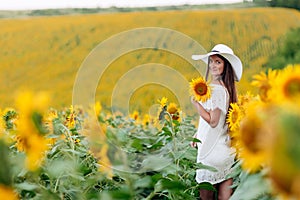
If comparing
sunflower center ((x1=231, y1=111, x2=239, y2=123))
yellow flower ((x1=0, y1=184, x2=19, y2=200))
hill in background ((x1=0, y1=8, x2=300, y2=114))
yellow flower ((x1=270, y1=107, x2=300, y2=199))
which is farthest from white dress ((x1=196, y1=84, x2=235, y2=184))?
hill in background ((x1=0, y1=8, x2=300, y2=114))

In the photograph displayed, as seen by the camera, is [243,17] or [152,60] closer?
[152,60]

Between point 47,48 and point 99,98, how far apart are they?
455 centimetres

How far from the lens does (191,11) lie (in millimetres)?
12812

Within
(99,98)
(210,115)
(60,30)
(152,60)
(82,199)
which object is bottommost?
(82,199)

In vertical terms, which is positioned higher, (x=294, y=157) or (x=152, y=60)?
(x=152, y=60)

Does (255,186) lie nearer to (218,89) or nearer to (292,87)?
(292,87)

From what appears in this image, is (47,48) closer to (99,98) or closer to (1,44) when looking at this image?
(1,44)

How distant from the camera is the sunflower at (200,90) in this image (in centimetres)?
198

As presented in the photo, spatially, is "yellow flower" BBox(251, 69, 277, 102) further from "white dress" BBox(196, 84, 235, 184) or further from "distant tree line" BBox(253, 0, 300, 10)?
"distant tree line" BBox(253, 0, 300, 10)

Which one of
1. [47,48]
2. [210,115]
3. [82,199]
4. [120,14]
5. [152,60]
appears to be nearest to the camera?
[82,199]

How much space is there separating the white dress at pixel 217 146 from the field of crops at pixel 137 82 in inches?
2.9

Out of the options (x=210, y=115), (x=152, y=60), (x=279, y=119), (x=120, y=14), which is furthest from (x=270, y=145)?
(x=120, y=14)

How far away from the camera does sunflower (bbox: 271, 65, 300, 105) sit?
0.64 meters

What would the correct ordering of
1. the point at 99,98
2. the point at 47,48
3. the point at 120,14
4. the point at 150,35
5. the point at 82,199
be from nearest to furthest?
the point at 82,199 < the point at 99,98 < the point at 150,35 < the point at 47,48 < the point at 120,14
